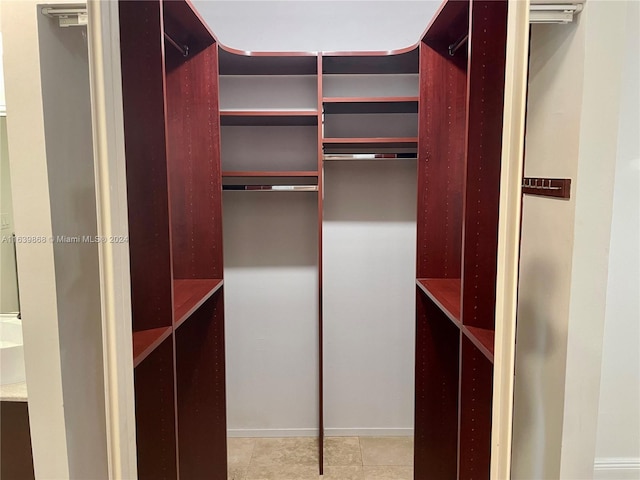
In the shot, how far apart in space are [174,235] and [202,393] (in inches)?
30.1

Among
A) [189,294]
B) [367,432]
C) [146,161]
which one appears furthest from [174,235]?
[367,432]

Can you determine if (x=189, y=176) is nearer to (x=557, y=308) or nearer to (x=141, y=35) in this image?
(x=141, y=35)

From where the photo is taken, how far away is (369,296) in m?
2.79

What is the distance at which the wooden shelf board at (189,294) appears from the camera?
1.49m

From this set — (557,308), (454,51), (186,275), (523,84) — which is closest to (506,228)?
(523,84)

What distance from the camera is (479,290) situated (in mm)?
1410

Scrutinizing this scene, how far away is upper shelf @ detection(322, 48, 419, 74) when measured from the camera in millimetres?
2348

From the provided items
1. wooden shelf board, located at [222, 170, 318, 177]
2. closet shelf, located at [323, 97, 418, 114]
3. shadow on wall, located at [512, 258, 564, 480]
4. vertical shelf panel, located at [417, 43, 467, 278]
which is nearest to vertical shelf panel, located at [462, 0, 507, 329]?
shadow on wall, located at [512, 258, 564, 480]

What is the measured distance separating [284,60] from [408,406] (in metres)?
2.27

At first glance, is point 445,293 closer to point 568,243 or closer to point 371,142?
point 568,243

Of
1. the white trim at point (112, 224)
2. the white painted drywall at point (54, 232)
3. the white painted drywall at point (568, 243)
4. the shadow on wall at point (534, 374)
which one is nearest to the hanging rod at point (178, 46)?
the white painted drywall at point (54, 232)

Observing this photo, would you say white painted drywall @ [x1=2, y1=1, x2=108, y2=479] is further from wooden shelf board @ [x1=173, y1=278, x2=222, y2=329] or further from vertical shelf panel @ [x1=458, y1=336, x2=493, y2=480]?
vertical shelf panel @ [x1=458, y1=336, x2=493, y2=480]

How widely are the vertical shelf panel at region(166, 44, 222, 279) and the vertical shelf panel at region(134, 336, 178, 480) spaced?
65 cm

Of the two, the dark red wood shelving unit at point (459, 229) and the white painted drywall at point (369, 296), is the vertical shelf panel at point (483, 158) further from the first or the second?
the white painted drywall at point (369, 296)
